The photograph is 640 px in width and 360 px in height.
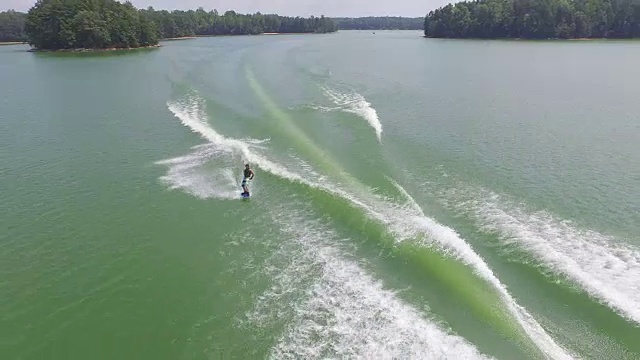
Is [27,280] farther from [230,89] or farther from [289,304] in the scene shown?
[230,89]

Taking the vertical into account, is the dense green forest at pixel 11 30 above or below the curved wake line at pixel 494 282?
above

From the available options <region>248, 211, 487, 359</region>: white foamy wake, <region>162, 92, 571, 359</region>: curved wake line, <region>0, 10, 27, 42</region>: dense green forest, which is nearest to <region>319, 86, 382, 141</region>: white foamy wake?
<region>162, 92, 571, 359</region>: curved wake line

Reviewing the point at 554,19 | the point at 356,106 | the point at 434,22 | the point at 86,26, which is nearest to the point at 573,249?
the point at 356,106

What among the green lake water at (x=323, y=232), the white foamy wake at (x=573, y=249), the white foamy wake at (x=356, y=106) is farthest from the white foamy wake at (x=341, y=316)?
the white foamy wake at (x=356, y=106)

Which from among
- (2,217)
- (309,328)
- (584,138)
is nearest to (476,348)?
(309,328)

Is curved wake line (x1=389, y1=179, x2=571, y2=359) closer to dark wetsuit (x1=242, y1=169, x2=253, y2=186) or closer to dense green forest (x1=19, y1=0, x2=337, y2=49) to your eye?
dark wetsuit (x1=242, y1=169, x2=253, y2=186)

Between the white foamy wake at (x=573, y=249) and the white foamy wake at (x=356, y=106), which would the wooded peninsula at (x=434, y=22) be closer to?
the white foamy wake at (x=356, y=106)
